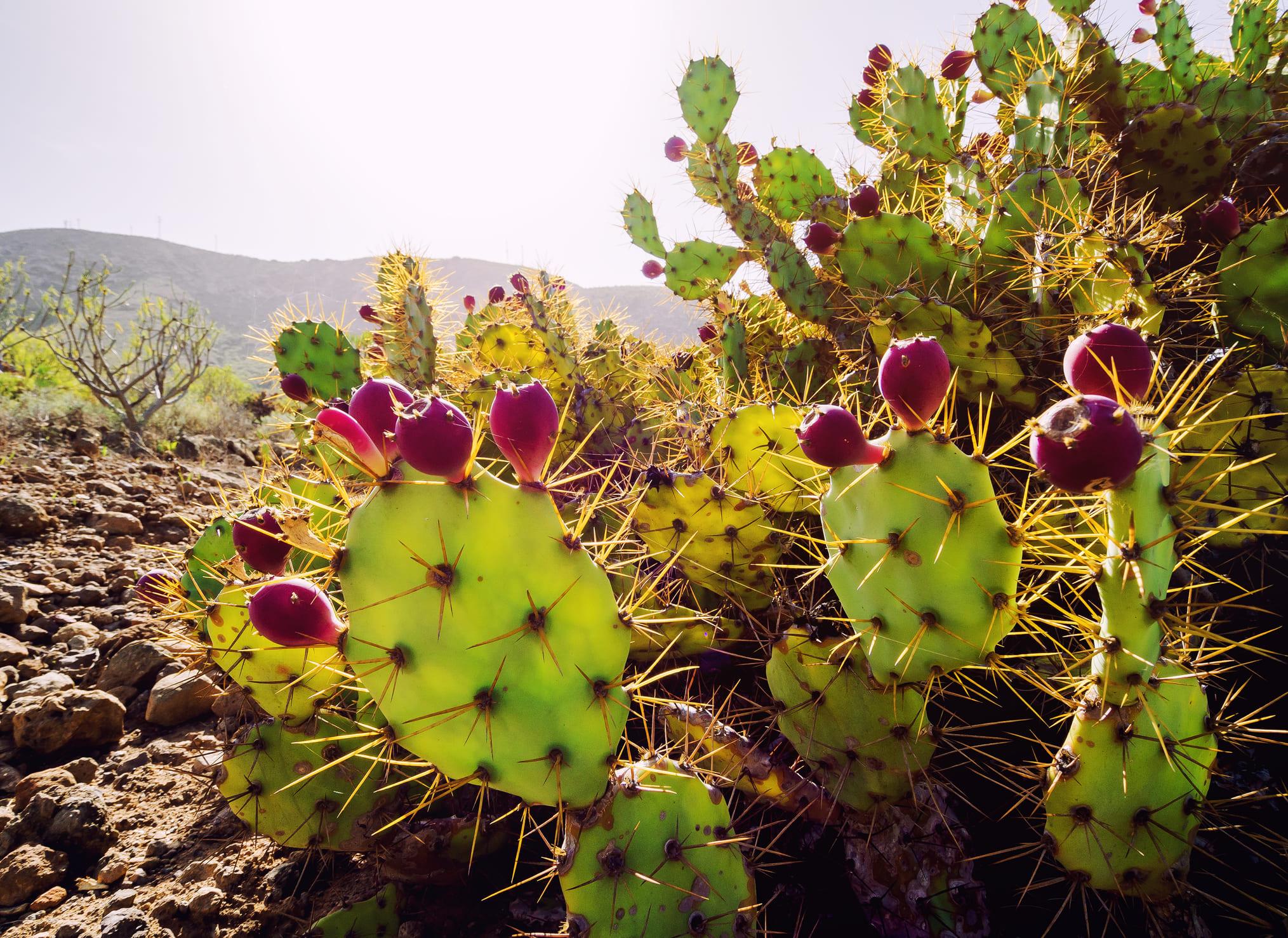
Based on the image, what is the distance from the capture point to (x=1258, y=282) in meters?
1.84

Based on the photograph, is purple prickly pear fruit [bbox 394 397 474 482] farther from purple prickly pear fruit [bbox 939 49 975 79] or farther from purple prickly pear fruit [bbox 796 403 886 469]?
purple prickly pear fruit [bbox 939 49 975 79]

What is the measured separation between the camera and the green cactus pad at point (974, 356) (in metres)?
1.87

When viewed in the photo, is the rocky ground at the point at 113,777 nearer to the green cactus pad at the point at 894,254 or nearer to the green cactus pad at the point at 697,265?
the green cactus pad at the point at 894,254

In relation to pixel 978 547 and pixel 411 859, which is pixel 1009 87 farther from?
pixel 411 859

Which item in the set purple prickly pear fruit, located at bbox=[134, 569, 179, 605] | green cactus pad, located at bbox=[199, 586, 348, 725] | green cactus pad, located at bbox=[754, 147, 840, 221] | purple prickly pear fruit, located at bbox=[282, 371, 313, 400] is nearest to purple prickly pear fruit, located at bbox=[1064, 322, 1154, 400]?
green cactus pad, located at bbox=[199, 586, 348, 725]

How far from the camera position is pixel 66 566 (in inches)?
145

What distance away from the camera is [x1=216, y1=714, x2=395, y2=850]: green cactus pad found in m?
1.57

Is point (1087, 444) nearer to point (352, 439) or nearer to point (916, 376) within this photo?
point (916, 376)

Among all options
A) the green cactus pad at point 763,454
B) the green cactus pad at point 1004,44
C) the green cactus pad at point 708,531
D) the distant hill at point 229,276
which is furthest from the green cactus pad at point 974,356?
the distant hill at point 229,276

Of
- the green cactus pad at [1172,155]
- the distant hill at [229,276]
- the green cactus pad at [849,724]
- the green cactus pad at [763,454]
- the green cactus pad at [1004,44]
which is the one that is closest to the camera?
the green cactus pad at [849,724]

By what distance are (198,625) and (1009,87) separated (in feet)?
13.7

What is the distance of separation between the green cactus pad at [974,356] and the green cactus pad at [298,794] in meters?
1.99

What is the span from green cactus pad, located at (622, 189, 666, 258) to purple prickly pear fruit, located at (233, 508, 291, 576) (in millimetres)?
3385

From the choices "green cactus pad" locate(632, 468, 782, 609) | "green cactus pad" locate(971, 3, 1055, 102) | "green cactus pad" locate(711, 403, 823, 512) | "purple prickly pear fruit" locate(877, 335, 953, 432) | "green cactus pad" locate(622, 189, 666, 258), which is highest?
"green cactus pad" locate(971, 3, 1055, 102)
